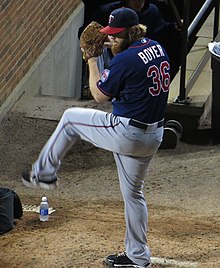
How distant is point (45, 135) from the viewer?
9922mm

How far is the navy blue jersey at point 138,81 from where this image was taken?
5559 millimetres

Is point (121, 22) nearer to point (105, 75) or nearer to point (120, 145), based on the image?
point (105, 75)

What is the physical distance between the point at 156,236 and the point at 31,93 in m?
4.41

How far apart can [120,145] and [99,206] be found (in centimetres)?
241

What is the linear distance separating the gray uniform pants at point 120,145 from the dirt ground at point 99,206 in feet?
2.13

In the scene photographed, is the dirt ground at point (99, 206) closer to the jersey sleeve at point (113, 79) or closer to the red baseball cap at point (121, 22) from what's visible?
the jersey sleeve at point (113, 79)

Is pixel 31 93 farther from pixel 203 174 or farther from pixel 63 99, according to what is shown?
pixel 203 174

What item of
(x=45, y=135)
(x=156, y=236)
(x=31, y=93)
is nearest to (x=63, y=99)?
(x=31, y=93)

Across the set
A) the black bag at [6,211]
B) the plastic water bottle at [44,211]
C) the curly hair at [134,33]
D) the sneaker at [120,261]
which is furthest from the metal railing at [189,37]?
the curly hair at [134,33]

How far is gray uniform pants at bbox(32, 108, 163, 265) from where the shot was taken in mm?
5703

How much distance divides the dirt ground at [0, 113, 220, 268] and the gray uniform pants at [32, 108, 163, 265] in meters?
0.65

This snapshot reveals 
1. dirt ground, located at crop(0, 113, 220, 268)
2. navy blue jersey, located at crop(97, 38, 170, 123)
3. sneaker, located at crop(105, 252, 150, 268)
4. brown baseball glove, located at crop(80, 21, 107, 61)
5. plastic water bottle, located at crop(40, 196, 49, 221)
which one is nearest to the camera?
navy blue jersey, located at crop(97, 38, 170, 123)

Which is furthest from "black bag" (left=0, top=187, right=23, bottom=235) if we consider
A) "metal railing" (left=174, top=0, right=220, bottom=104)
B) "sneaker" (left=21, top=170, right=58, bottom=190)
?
"metal railing" (left=174, top=0, right=220, bottom=104)

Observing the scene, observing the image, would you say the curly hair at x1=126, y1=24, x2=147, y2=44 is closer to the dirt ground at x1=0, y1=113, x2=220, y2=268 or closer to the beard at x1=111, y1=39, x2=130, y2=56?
the beard at x1=111, y1=39, x2=130, y2=56
